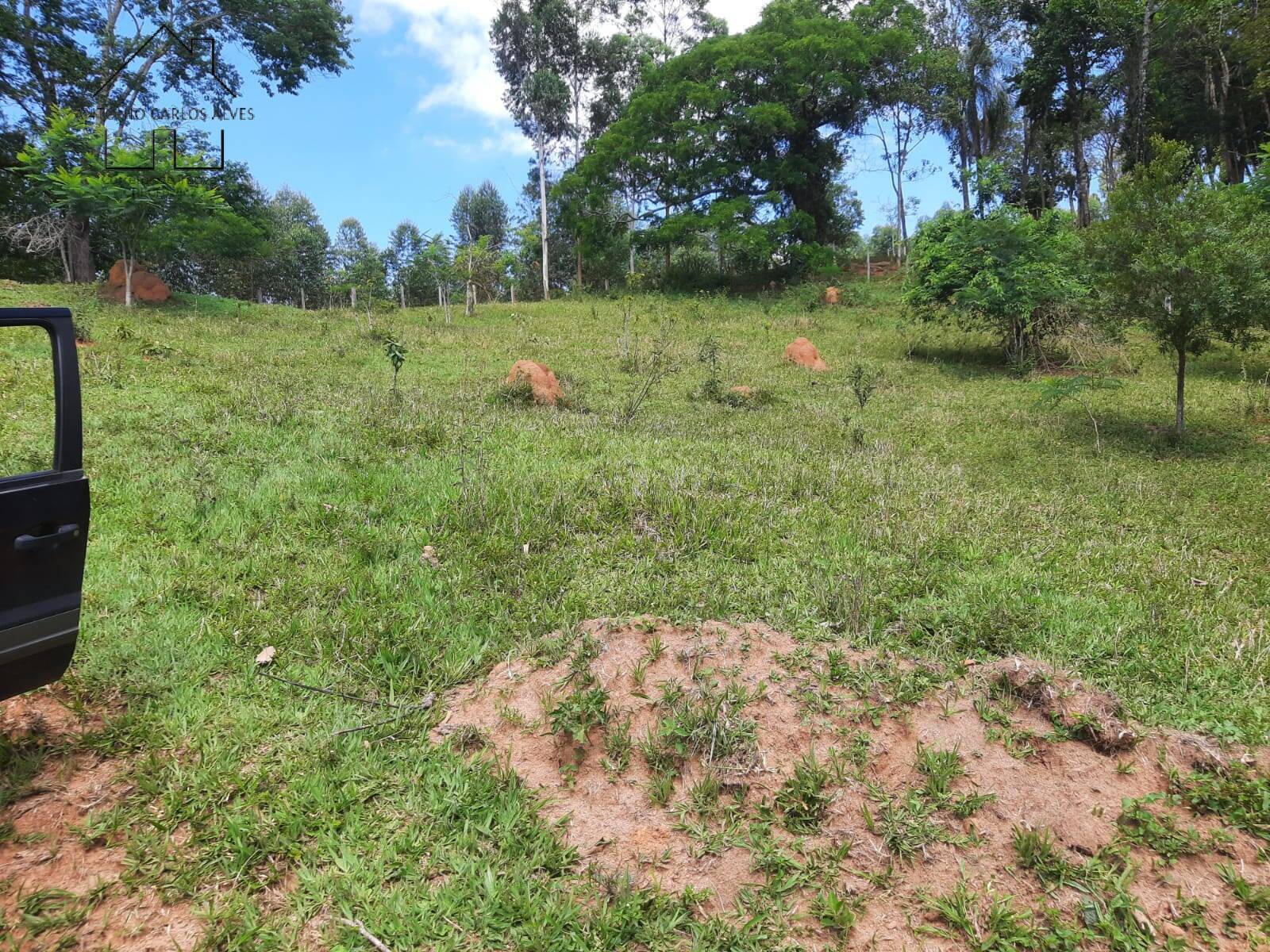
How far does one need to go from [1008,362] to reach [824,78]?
18.1 metres

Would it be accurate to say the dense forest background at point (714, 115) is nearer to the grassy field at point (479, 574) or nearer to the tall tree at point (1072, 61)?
the tall tree at point (1072, 61)

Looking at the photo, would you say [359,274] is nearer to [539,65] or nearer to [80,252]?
[80,252]

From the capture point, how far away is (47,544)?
2.23 m

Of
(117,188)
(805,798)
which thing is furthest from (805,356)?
(117,188)

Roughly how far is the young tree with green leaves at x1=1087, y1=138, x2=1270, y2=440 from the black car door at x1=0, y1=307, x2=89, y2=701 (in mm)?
11488

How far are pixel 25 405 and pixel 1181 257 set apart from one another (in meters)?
14.5

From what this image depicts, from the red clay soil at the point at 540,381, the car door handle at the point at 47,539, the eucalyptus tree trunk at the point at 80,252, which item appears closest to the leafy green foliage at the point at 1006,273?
the red clay soil at the point at 540,381

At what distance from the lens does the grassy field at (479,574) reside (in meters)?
2.54

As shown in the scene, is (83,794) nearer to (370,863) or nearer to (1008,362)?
(370,863)

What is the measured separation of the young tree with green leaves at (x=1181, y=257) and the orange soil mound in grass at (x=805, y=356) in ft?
21.1

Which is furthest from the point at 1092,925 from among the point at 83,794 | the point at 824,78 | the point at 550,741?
the point at 824,78

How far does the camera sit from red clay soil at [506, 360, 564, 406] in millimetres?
10016

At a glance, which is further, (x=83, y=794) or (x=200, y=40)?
(x=200, y=40)

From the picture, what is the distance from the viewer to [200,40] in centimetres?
2066
